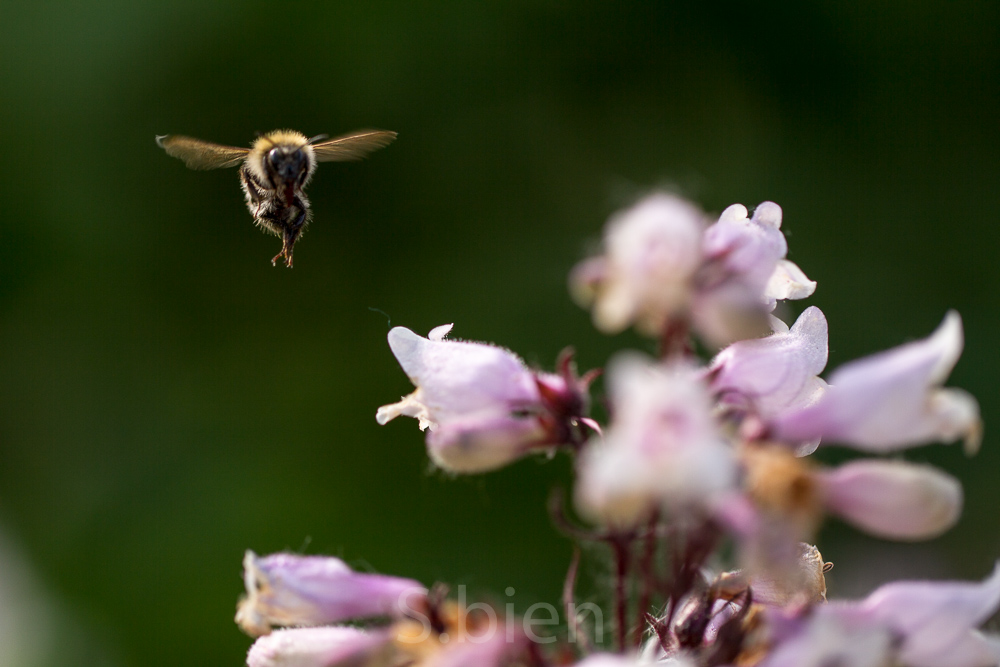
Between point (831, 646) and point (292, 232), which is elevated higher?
point (292, 232)

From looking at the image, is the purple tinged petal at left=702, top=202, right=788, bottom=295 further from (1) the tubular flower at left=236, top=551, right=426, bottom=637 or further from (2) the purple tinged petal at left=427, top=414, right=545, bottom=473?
(1) the tubular flower at left=236, top=551, right=426, bottom=637

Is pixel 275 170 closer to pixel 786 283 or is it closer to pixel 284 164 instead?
pixel 284 164

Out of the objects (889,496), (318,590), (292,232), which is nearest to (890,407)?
(889,496)

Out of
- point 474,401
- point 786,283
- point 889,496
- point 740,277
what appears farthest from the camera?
point 786,283

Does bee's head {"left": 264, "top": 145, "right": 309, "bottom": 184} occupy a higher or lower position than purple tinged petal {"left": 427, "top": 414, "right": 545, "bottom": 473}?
higher

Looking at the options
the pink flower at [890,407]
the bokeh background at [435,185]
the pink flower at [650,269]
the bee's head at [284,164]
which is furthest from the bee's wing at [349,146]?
the pink flower at [890,407]

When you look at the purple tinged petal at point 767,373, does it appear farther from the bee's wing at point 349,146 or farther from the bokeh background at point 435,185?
the bokeh background at point 435,185

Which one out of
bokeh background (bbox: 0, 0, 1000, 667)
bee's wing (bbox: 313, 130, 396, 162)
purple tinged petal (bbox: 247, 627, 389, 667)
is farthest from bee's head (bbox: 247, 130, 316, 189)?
bokeh background (bbox: 0, 0, 1000, 667)

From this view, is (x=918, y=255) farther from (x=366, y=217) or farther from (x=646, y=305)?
(x=646, y=305)
